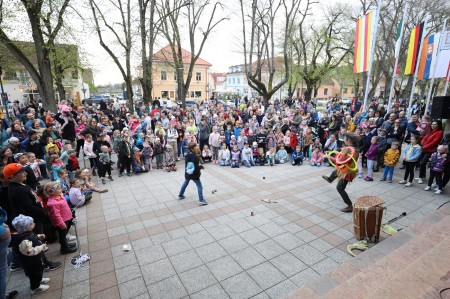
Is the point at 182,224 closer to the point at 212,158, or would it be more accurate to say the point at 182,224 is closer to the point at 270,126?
the point at 212,158

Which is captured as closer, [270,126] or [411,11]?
[270,126]

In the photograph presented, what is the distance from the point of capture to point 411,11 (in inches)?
888

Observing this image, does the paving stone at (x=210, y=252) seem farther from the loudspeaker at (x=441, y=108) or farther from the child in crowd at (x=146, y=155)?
the loudspeaker at (x=441, y=108)

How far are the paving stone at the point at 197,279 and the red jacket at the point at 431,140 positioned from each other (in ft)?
26.1

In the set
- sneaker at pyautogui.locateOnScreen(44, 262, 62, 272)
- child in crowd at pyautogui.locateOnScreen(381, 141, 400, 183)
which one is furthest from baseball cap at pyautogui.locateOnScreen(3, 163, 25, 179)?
child in crowd at pyautogui.locateOnScreen(381, 141, 400, 183)

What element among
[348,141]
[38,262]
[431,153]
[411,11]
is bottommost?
[38,262]

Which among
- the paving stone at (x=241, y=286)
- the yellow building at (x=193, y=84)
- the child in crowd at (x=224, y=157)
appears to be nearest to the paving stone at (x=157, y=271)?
the paving stone at (x=241, y=286)

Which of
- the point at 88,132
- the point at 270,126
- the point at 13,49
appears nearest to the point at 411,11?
the point at 270,126

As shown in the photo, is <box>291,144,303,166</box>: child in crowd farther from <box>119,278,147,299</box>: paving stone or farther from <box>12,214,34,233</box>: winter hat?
<box>12,214,34,233</box>: winter hat

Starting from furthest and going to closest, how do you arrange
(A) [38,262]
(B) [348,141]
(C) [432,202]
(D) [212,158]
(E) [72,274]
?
(D) [212,158] < (C) [432,202] < (B) [348,141] < (E) [72,274] < (A) [38,262]

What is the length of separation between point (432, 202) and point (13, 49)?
742 inches

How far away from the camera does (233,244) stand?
15.8 ft

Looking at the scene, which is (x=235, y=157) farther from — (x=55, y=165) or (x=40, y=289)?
(x=40, y=289)

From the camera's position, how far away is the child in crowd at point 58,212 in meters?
4.35
